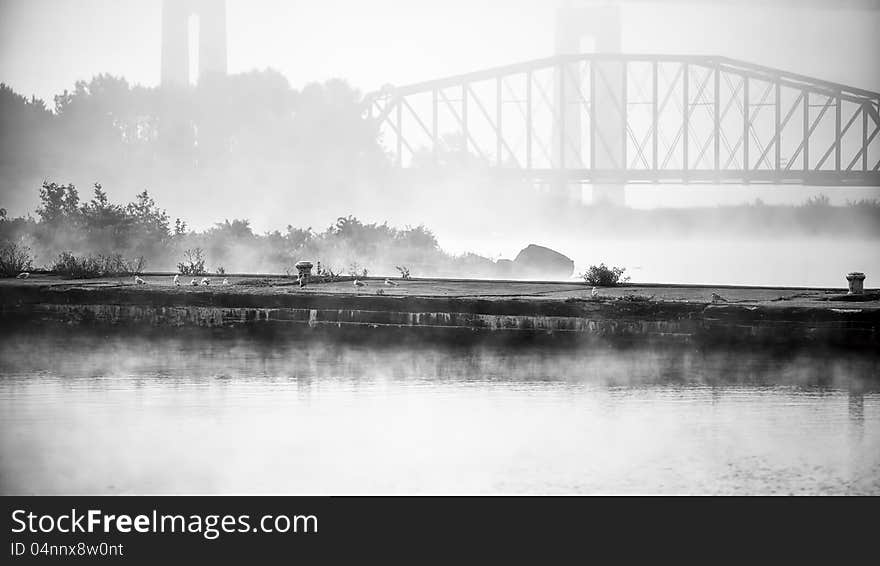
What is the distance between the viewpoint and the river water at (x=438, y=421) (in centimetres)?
587

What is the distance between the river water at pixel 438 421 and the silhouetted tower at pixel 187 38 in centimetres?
2303

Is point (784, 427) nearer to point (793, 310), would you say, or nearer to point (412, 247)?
point (793, 310)

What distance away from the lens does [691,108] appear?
60156 millimetres

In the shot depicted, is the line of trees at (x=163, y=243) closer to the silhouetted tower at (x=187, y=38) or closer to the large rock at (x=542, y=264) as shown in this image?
the large rock at (x=542, y=264)

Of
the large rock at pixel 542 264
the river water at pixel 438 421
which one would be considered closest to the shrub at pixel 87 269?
the river water at pixel 438 421

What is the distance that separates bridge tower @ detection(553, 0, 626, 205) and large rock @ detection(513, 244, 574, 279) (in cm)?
2617

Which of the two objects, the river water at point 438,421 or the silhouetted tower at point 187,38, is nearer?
the river water at point 438,421

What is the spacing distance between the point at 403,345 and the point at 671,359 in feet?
7.92

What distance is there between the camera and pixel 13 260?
16.0 metres

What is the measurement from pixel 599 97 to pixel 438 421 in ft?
194

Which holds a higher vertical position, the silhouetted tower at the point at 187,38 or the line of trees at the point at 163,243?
the silhouetted tower at the point at 187,38

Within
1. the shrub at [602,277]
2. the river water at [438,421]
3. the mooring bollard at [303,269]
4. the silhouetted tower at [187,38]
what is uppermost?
the silhouetted tower at [187,38]
